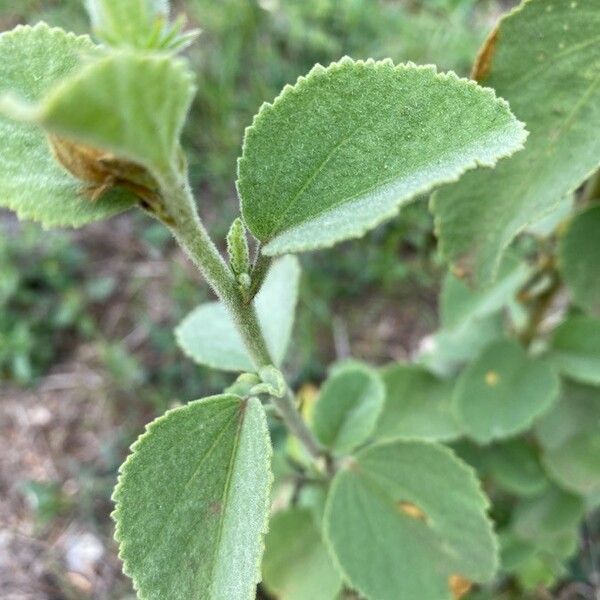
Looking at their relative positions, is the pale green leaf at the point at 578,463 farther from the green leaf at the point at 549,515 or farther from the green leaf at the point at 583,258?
the green leaf at the point at 583,258

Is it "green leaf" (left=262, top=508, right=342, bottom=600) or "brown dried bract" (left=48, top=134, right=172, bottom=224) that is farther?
"green leaf" (left=262, top=508, right=342, bottom=600)

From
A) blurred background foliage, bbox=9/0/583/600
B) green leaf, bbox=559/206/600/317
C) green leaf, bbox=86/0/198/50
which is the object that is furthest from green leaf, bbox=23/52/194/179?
blurred background foliage, bbox=9/0/583/600

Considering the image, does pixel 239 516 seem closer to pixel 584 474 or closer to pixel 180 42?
pixel 180 42

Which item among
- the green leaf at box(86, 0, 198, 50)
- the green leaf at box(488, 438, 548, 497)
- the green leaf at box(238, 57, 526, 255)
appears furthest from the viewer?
the green leaf at box(488, 438, 548, 497)

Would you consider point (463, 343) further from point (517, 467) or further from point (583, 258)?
point (583, 258)

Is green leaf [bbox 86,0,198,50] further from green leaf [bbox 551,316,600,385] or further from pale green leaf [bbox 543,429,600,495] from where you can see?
pale green leaf [bbox 543,429,600,495]

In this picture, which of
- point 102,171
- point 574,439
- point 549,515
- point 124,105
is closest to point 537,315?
point 574,439

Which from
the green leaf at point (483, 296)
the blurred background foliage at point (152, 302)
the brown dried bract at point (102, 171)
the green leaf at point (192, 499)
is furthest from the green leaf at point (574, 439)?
the brown dried bract at point (102, 171)
